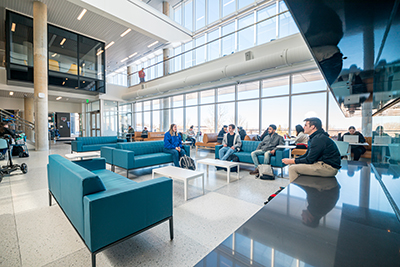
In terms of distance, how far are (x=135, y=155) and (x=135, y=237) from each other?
3.24m

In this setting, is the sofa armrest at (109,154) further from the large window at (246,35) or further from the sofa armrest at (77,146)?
the large window at (246,35)

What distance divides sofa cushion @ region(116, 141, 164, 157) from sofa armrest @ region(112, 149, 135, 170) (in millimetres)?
369

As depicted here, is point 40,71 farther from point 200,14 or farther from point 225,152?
point 200,14

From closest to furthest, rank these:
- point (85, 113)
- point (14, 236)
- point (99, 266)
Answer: point (99, 266) < point (14, 236) < point (85, 113)

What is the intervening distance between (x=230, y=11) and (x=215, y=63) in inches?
123

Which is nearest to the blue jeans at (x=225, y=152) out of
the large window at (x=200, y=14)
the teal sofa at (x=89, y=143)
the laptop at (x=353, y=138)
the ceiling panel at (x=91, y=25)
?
the laptop at (x=353, y=138)

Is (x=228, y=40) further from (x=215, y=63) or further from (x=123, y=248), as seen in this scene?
(x=123, y=248)

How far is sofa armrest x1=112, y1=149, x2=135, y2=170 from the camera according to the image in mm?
4379

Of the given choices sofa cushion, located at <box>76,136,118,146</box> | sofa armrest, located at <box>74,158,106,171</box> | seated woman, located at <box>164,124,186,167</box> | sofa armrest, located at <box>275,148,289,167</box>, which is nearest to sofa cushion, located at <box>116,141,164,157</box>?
seated woman, located at <box>164,124,186,167</box>

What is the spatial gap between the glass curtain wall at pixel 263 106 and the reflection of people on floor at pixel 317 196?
6.03 meters

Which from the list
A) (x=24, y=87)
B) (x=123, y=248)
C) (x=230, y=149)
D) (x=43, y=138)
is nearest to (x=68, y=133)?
(x=24, y=87)

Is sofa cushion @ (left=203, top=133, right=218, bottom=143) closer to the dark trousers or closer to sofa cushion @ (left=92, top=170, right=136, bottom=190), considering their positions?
the dark trousers

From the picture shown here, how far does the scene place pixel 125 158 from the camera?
442 centimetres

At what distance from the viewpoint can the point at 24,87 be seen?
10.5 meters
